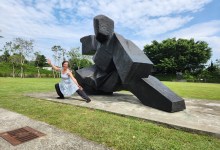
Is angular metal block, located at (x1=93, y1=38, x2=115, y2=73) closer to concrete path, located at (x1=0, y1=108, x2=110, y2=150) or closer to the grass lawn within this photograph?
the grass lawn

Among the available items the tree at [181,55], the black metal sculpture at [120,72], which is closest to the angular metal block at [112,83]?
the black metal sculpture at [120,72]

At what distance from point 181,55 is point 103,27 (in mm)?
41507

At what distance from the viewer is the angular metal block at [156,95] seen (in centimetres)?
526

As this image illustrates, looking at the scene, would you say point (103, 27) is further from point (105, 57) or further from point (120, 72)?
point (120, 72)

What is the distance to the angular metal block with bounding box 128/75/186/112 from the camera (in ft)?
17.3

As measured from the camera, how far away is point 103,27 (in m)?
7.20

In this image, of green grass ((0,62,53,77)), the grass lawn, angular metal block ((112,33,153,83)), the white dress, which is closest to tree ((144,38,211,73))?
green grass ((0,62,53,77))

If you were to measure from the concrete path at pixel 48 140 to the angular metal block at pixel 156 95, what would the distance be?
9.39 ft

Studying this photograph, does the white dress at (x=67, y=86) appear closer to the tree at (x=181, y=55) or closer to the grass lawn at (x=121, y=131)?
the grass lawn at (x=121, y=131)

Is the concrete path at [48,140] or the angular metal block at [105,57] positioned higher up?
the angular metal block at [105,57]

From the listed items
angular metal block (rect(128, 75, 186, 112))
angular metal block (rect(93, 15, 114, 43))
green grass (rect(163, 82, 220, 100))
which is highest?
angular metal block (rect(93, 15, 114, 43))

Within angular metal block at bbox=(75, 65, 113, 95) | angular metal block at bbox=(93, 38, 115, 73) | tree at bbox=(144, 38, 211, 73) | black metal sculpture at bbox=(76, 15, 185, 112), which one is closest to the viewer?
black metal sculpture at bbox=(76, 15, 185, 112)

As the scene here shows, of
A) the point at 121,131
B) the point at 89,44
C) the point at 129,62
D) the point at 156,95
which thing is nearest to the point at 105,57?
the point at 89,44

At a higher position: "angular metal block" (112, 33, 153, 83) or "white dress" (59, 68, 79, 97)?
"angular metal block" (112, 33, 153, 83)
